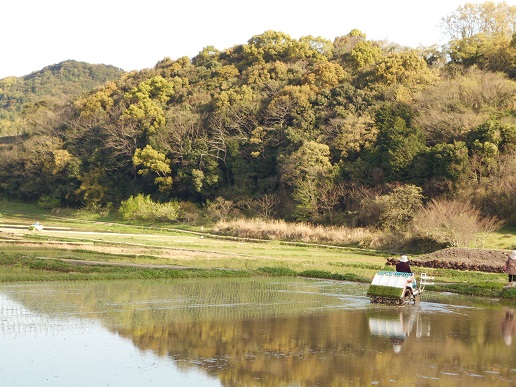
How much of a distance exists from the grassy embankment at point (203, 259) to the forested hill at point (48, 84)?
3988 inches

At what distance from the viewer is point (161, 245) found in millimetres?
39812

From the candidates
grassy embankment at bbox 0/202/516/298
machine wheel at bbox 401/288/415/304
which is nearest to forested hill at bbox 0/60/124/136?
grassy embankment at bbox 0/202/516/298

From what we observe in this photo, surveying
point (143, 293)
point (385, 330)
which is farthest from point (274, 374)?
point (143, 293)

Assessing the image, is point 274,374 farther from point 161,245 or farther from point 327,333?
point 161,245

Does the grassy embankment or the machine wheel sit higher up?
the machine wheel

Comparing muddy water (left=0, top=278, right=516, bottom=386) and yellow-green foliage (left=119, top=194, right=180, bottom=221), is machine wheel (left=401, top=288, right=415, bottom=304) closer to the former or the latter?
muddy water (left=0, top=278, right=516, bottom=386)

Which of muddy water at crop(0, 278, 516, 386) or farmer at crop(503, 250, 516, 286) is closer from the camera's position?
muddy water at crop(0, 278, 516, 386)

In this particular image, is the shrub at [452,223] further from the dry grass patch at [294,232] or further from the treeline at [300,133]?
the dry grass patch at [294,232]

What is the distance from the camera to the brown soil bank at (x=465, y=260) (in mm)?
31938

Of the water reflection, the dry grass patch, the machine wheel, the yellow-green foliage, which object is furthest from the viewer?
the yellow-green foliage

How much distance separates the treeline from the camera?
4703 cm

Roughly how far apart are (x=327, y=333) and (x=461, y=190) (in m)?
31.4

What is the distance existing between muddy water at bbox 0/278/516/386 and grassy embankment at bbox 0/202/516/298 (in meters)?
2.84

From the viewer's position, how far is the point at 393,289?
21.2 m
